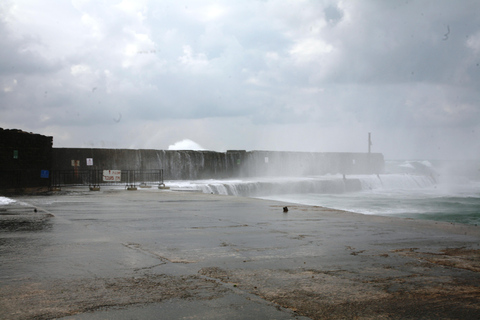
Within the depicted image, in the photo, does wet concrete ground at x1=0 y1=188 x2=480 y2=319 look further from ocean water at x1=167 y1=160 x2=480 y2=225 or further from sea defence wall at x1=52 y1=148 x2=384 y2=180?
sea defence wall at x1=52 y1=148 x2=384 y2=180

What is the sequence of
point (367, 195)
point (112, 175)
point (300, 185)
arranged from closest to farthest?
point (112, 175)
point (300, 185)
point (367, 195)

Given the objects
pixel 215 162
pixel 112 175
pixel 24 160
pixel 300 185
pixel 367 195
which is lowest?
pixel 367 195

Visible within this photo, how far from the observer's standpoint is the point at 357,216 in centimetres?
1249

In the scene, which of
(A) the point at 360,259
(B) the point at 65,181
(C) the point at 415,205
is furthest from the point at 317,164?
(A) the point at 360,259

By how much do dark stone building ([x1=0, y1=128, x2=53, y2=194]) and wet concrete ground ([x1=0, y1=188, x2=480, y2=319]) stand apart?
17802 millimetres

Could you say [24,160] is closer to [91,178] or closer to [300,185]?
[91,178]

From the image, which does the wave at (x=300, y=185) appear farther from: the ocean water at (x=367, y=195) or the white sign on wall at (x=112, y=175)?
the white sign on wall at (x=112, y=175)

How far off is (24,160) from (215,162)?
64.9 feet

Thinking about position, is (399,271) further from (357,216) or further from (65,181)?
(65,181)

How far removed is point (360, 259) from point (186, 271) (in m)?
2.44

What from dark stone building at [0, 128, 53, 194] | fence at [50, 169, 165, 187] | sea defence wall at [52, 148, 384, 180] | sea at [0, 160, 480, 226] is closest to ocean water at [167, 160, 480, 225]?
sea at [0, 160, 480, 226]

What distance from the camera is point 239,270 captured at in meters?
5.88

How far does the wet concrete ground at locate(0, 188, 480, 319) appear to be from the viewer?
4.27m

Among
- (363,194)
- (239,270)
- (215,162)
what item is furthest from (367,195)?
(239,270)
